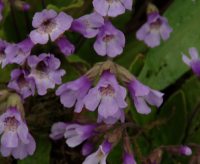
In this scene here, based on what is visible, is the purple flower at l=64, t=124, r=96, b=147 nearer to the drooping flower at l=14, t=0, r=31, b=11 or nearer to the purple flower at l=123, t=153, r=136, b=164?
the purple flower at l=123, t=153, r=136, b=164

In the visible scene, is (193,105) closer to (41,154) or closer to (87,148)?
(87,148)

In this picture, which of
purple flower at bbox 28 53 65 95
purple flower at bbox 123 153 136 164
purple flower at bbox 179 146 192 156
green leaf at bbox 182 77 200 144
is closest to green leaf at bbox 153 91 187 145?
green leaf at bbox 182 77 200 144

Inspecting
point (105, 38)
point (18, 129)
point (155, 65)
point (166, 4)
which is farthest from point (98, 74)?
point (166, 4)

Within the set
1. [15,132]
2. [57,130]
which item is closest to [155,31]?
[57,130]

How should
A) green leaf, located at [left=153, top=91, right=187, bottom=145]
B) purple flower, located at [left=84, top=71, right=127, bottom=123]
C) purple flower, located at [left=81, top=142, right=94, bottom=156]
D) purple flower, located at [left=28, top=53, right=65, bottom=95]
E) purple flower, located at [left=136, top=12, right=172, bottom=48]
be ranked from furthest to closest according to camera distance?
purple flower, located at [left=136, top=12, right=172, bottom=48] < green leaf, located at [left=153, top=91, right=187, bottom=145] < purple flower, located at [left=81, top=142, right=94, bottom=156] < purple flower, located at [left=28, top=53, right=65, bottom=95] < purple flower, located at [left=84, top=71, right=127, bottom=123]

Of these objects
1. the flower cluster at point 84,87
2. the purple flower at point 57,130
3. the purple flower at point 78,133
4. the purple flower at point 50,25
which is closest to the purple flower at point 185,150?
the flower cluster at point 84,87

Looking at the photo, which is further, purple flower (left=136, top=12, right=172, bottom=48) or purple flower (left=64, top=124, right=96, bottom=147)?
purple flower (left=136, top=12, right=172, bottom=48)

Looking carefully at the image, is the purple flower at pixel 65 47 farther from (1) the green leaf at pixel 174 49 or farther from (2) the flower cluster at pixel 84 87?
(1) the green leaf at pixel 174 49

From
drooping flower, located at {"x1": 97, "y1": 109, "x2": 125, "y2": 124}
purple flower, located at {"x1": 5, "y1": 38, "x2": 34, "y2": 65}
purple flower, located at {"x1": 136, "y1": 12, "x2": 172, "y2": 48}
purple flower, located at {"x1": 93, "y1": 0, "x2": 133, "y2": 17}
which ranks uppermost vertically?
purple flower, located at {"x1": 93, "y1": 0, "x2": 133, "y2": 17}
